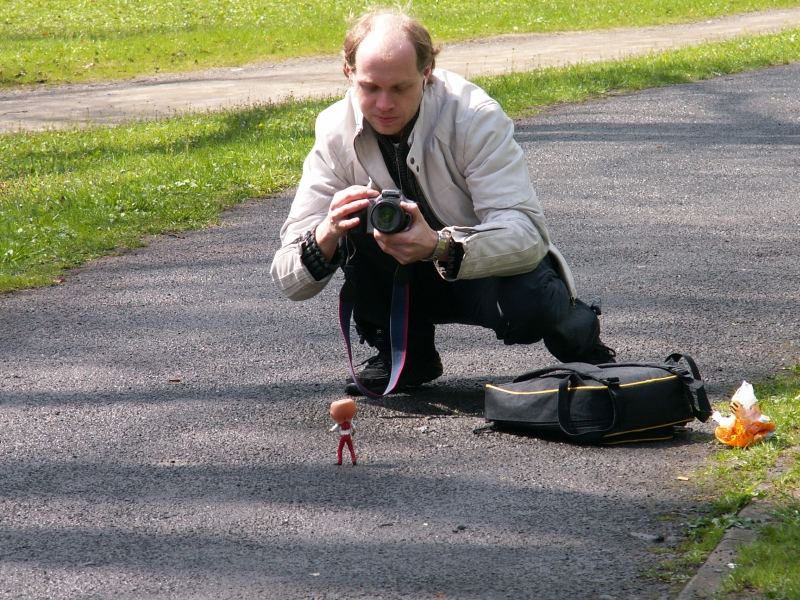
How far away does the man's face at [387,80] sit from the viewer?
3.85 meters

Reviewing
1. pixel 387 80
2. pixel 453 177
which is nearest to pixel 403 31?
pixel 387 80

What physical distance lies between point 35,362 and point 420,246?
77.4 inches

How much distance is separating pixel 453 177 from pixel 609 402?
2.87 feet

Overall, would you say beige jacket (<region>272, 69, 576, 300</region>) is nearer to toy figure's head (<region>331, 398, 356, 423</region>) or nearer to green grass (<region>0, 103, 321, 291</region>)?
toy figure's head (<region>331, 398, 356, 423</region>)

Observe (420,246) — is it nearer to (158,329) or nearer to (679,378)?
(679,378)

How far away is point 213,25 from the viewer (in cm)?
2088

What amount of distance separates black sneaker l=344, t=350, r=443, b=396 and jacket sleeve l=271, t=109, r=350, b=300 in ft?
1.69

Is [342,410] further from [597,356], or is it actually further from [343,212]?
[597,356]

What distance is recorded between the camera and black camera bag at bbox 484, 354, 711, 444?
3908 millimetres

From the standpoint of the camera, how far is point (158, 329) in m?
5.45

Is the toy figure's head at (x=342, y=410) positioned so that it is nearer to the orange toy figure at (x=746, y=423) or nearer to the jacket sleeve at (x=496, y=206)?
the jacket sleeve at (x=496, y=206)

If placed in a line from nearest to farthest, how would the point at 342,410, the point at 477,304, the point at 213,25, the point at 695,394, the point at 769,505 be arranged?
the point at 769,505 → the point at 342,410 → the point at 695,394 → the point at 477,304 → the point at 213,25

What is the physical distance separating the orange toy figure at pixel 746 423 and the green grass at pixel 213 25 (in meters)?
13.5

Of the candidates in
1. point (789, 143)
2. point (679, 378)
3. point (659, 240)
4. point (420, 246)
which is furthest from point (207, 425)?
point (789, 143)
